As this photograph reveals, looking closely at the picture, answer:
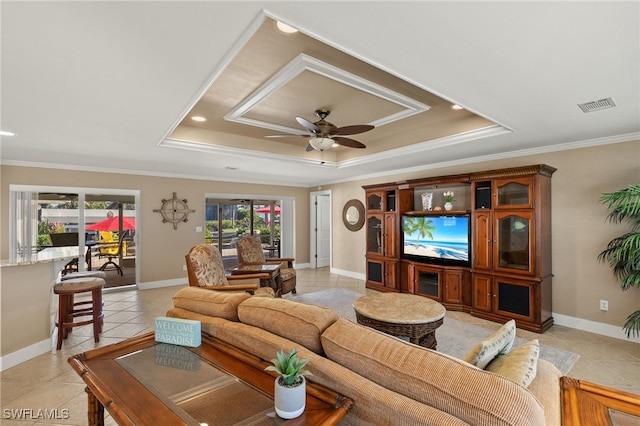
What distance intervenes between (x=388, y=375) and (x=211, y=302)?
114 cm

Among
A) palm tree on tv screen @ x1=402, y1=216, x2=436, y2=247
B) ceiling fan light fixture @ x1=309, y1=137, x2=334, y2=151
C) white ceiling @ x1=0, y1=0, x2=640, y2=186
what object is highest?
white ceiling @ x1=0, y1=0, x2=640, y2=186

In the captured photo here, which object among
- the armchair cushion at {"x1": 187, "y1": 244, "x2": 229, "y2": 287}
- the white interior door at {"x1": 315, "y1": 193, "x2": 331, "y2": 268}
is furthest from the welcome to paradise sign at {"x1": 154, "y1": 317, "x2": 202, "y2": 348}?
the white interior door at {"x1": 315, "y1": 193, "x2": 331, "y2": 268}

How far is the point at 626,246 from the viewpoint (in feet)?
10.1

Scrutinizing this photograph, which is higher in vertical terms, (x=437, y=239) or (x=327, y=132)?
(x=327, y=132)

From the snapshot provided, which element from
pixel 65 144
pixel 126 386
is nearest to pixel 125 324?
pixel 65 144

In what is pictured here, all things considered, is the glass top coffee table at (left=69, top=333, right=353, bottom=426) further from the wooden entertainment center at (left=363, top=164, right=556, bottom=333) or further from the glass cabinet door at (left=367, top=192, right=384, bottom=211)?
the glass cabinet door at (left=367, top=192, right=384, bottom=211)

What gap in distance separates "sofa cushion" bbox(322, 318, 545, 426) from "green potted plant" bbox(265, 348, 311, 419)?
0.86 feet

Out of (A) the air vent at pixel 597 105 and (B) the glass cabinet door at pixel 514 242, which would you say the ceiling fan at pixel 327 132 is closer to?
(A) the air vent at pixel 597 105

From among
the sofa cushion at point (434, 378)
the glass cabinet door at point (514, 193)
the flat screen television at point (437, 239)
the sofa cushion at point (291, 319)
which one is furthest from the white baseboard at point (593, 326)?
the sofa cushion at point (291, 319)

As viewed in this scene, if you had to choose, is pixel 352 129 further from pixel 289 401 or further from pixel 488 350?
pixel 289 401

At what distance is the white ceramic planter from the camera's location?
948 mm

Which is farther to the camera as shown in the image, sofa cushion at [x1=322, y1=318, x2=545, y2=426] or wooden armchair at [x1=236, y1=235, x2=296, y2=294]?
wooden armchair at [x1=236, y1=235, x2=296, y2=294]

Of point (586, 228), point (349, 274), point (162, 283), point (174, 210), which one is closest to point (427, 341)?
point (586, 228)

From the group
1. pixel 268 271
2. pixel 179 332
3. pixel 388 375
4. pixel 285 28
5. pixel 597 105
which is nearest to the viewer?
pixel 388 375
